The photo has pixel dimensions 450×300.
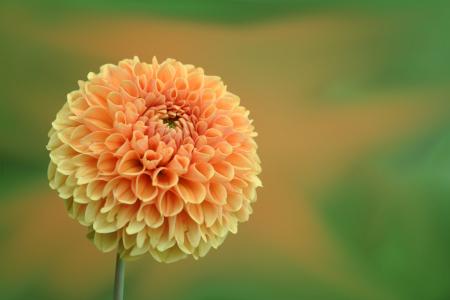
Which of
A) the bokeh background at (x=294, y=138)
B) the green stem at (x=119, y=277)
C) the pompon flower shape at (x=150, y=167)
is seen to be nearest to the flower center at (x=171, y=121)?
the pompon flower shape at (x=150, y=167)

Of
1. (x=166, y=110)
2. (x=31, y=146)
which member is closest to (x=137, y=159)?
(x=166, y=110)

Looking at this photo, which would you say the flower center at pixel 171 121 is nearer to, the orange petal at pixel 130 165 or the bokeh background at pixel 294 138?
the orange petal at pixel 130 165

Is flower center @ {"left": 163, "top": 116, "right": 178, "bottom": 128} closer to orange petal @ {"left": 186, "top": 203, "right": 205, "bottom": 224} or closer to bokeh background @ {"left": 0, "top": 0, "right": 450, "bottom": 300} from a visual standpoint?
orange petal @ {"left": 186, "top": 203, "right": 205, "bottom": 224}

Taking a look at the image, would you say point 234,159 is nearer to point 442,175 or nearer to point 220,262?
point 220,262

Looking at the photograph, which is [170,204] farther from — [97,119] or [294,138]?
[294,138]

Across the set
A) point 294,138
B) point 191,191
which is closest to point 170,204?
point 191,191

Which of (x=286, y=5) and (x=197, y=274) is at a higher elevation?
(x=286, y=5)
